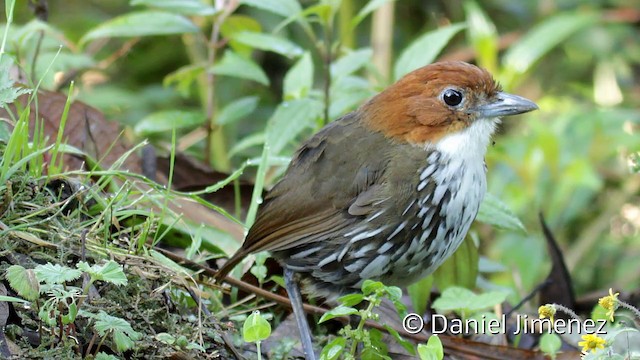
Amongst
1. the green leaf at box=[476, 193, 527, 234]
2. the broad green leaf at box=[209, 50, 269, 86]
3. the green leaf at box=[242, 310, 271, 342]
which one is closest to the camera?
the green leaf at box=[242, 310, 271, 342]

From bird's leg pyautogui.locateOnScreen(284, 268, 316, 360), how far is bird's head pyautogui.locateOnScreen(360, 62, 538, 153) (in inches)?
23.2

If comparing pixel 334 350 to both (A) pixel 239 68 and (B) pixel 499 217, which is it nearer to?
(B) pixel 499 217

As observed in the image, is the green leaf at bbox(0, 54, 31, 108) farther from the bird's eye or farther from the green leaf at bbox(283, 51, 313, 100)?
the green leaf at bbox(283, 51, 313, 100)

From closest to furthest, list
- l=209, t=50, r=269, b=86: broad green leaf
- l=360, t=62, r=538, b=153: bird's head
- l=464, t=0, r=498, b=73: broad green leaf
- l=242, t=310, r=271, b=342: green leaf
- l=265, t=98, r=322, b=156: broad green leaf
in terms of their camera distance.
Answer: l=242, t=310, r=271, b=342: green leaf
l=360, t=62, r=538, b=153: bird's head
l=265, t=98, r=322, b=156: broad green leaf
l=209, t=50, r=269, b=86: broad green leaf
l=464, t=0, r=498, b=73: broad green leaf

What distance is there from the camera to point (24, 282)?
8.34 ft

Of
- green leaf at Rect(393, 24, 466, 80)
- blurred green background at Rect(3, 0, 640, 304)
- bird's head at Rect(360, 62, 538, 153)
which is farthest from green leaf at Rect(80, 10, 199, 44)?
bird's head at Rect(360, 62, 538, 153)

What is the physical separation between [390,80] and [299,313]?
2.70 m

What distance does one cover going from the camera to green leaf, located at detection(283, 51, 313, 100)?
14.3 feet

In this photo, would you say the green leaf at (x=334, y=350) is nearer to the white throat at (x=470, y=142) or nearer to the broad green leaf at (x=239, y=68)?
the white throat at (x=470, y=142)

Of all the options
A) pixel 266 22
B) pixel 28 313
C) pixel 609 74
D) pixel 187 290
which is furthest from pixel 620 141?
pixel 28 313

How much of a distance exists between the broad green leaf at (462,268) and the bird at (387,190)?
0.39 metres

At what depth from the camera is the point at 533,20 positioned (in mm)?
7363

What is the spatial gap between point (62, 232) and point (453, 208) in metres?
1.22

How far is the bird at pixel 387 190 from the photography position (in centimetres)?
338
